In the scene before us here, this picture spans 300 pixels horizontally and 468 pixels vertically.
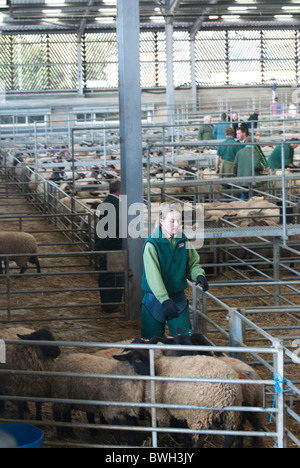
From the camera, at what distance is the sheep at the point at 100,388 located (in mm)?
3883

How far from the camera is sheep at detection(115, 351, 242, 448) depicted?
3.59 m

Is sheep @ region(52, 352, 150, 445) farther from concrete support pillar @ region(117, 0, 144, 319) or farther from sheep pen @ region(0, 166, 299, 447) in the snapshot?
concrete support pillar @ region(117, 0, 144, 319)

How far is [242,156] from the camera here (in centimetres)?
994

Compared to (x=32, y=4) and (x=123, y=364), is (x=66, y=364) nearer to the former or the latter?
(x=123, y=364)

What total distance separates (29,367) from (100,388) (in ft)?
1.87

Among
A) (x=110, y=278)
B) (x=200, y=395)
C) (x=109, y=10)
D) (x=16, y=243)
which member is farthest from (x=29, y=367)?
(x=109, y=10)

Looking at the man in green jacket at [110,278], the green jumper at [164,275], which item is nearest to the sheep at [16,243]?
the man in green jacket at [110,278]

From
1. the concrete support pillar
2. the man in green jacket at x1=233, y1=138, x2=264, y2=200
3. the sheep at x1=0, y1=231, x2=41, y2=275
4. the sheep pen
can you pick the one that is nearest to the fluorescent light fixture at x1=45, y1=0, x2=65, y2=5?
the man in green jacket at x1=233, y1=138, x2=264, y2=200

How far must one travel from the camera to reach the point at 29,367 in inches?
171

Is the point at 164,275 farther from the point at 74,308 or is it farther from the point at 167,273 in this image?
the point at 74,308

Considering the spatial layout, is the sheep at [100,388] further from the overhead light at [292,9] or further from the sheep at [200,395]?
the overhead light at [292,9]

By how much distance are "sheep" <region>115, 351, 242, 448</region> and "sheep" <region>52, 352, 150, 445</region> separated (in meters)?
0.13
